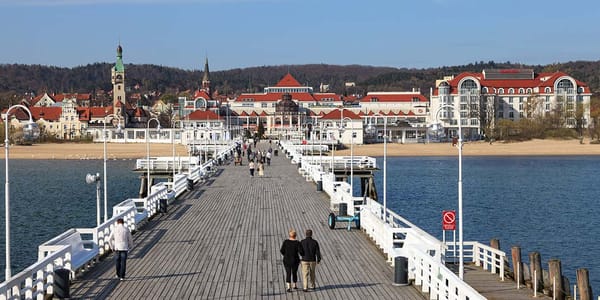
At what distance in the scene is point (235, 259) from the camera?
61.7ft

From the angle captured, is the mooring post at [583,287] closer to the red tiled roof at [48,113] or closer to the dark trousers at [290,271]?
the dark trousers at [290,271]

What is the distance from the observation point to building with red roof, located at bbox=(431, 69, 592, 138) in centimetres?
13375

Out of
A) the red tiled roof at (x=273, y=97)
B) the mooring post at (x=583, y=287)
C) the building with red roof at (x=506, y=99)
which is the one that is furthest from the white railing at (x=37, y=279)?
the red tiled roof at (x=273, y=97)

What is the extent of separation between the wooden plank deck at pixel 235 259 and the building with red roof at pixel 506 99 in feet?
340

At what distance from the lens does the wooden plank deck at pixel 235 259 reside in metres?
15.3

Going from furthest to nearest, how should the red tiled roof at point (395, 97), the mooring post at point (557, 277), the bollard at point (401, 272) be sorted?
the red tiled roof at point (395, 97) < the mooring post at point (557, 277) < the bollard at point (401, 272)

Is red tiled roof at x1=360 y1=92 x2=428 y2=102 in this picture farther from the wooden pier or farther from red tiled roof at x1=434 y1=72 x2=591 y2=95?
the wooden pier

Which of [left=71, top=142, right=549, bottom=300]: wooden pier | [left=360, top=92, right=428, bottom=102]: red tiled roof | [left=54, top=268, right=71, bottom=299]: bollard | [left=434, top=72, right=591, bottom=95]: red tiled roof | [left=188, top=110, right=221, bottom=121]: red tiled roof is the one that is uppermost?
[left=434, top=72, right=591, bottom=95]: red tiled roof

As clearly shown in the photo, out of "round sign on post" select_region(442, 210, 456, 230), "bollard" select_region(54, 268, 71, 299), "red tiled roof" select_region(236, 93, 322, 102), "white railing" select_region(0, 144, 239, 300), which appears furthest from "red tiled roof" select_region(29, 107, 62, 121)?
"bollard" select_region(54, 268, 71, 299)

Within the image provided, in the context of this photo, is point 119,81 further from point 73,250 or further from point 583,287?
point 583,287

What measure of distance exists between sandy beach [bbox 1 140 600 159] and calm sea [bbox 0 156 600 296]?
13772mm

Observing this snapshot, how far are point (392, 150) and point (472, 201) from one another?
64.3 meters

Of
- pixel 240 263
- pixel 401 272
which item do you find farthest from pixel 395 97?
pixel 401 272

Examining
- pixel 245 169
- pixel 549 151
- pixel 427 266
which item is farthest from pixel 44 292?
pixel 549 151
